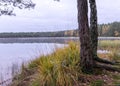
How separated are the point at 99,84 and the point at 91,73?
977 millimetres

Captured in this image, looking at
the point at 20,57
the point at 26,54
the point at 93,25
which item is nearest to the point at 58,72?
the point at 93,25

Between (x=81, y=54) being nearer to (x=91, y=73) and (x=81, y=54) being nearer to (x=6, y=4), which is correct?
(x=91, y=73)

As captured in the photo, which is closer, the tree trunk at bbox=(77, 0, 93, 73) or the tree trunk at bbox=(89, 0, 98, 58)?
the tree trunk at bbox=(77, 0, 93, 73)

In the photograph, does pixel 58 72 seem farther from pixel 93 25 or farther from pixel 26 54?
pixel 26 54

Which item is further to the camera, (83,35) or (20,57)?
(20,57)

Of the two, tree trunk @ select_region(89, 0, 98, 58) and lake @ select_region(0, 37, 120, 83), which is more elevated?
tree trunk @ select_region(89, 0, 98, 58)

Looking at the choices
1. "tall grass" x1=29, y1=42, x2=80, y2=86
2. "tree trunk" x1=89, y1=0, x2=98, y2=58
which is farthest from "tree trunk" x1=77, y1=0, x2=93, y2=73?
"tree trunk" x1=89, y1=0, x2=98, y2=58

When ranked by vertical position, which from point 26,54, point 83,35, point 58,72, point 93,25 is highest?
point 93,25

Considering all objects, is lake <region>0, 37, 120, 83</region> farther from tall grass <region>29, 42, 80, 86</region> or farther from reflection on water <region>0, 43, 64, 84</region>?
tall grass <region>29, 42, 80, 86</region>

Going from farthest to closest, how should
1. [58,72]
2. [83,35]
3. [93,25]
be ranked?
1. [93,25]
2. [83,35]
3. [58,72]

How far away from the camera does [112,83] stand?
955cm

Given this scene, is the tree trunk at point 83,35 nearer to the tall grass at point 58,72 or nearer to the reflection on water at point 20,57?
the tall grass at point 58,72

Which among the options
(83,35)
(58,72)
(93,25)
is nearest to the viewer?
(58,72)

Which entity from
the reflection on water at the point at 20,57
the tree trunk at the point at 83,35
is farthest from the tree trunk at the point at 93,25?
the tree trunk at the point at 83,35
